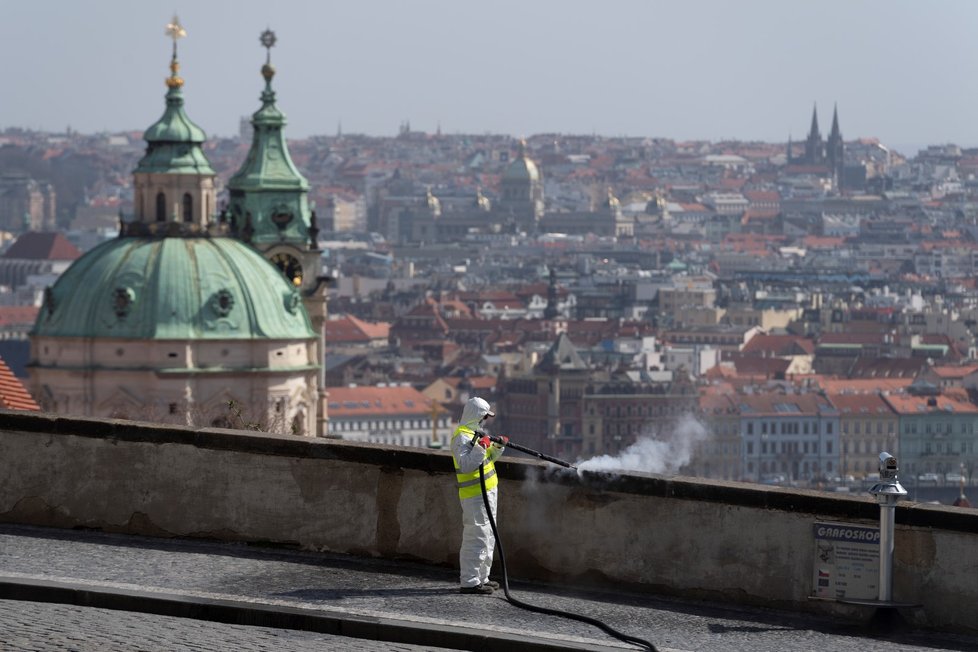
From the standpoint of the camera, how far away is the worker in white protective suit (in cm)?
1121

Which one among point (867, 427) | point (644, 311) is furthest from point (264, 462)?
point (644, 311)

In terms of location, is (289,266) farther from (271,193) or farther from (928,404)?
(928,404)

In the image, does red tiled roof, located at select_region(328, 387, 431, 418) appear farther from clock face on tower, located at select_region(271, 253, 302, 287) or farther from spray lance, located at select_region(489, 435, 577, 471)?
spray lance, located at select_region(489, 435, 577, 471)

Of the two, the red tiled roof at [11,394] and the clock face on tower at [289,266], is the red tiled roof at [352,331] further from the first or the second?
the red tiled roof at [11,394]

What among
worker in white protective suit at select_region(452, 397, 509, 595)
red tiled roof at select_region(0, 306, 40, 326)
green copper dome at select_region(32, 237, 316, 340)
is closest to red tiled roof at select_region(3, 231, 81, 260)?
red tiled roof at select_region(0, 306, 40, 326)

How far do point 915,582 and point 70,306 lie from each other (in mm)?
34819

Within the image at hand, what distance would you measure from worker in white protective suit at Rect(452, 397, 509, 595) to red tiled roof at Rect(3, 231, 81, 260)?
160546 mm

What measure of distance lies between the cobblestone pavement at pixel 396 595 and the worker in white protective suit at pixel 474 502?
8 centimetres

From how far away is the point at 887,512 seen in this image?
35.5ft

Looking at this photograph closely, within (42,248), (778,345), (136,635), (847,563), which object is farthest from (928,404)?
(136,635)

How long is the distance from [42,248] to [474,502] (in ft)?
533

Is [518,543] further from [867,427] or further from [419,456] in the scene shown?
[867,427]

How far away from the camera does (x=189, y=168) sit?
47.1 metres

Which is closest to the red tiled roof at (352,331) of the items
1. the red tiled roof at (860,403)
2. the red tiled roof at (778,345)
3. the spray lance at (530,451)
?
the red tiled roof at (778,345)
